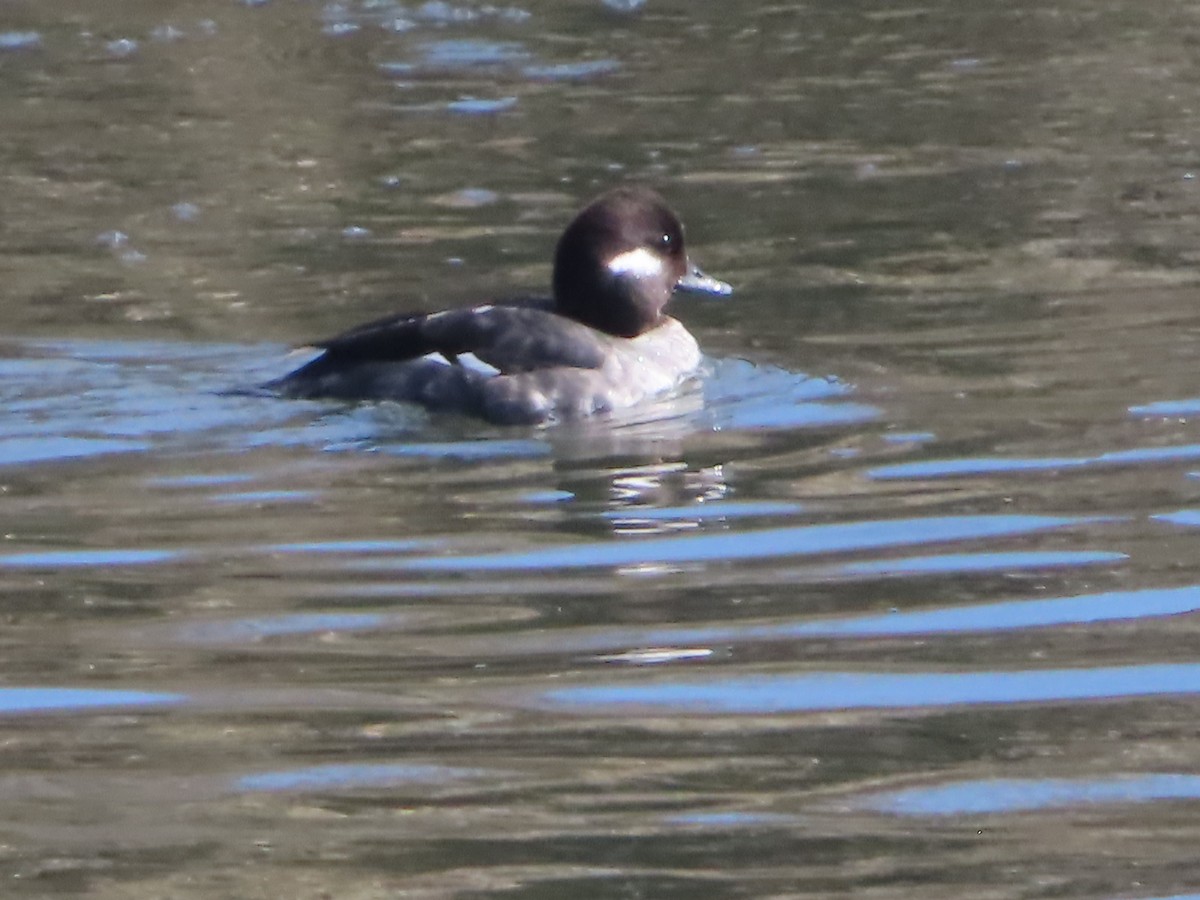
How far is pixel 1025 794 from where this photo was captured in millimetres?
5270

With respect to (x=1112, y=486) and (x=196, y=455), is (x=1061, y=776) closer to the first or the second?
(x=1112, y=486)

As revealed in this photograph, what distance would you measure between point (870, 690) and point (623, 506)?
228cm

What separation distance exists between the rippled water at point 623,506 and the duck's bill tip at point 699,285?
29cm

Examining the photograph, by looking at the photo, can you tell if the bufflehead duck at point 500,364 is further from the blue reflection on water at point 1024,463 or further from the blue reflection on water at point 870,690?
the blue reflection on water at point 870,690

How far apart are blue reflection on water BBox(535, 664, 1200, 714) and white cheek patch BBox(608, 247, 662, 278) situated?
A: 454 centimetres

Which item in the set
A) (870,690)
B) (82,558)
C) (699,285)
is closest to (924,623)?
(870,690)

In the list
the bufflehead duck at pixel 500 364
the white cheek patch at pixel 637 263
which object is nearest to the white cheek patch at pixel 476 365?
the bufflehead duck at pixel 500 364

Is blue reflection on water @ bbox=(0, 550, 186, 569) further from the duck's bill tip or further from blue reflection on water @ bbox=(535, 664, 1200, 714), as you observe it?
the duck's bill tip

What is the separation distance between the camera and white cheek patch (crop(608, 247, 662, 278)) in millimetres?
10531

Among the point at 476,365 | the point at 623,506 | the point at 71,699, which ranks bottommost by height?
the point at 623,506

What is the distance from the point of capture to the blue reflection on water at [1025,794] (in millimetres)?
5199

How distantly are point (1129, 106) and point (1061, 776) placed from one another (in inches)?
407

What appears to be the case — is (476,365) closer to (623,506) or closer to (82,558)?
(623,506)

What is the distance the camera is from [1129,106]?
15.2 meters
